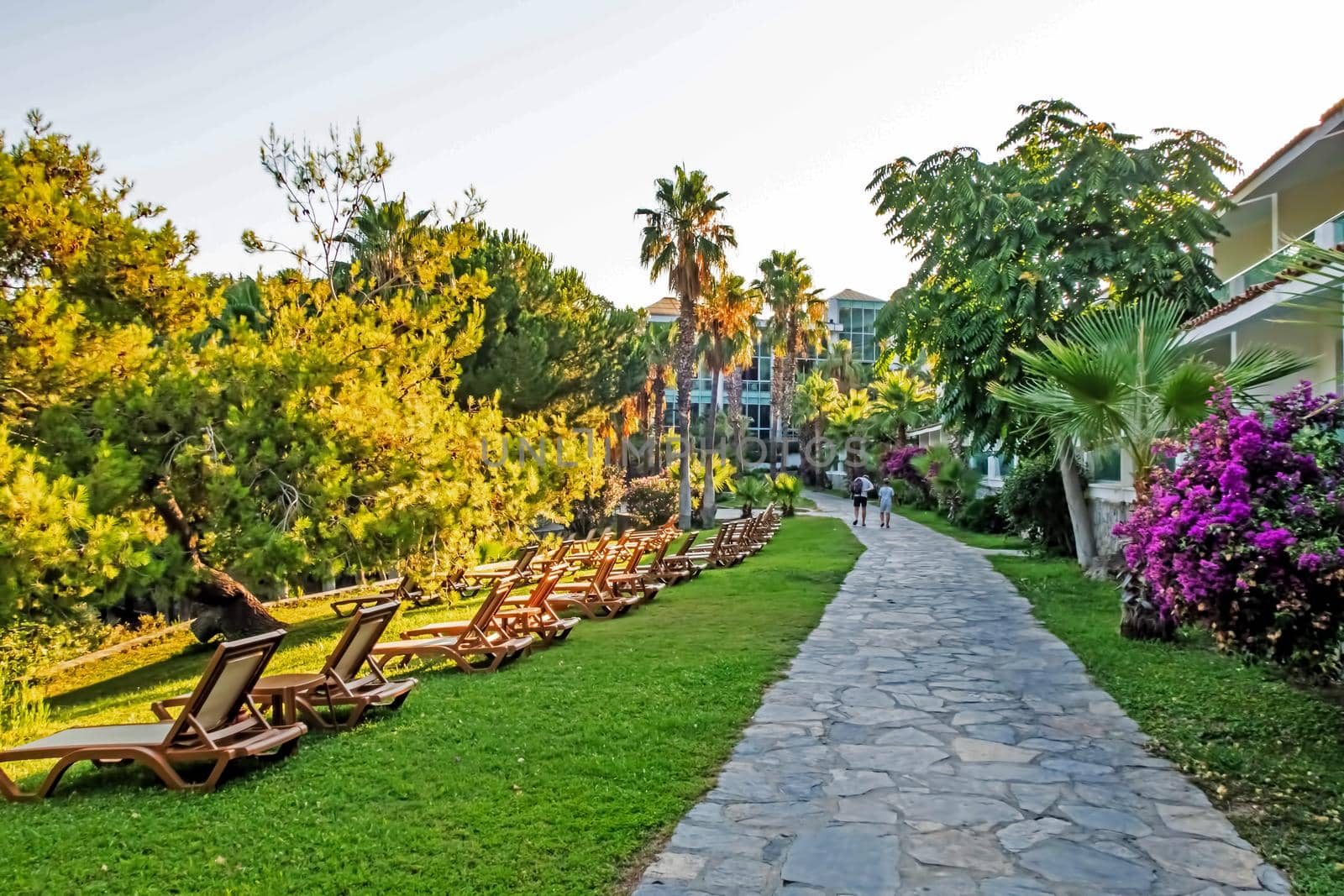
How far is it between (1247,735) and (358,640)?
607 centimetres

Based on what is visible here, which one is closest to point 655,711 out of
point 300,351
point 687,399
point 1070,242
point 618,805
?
point 618,805

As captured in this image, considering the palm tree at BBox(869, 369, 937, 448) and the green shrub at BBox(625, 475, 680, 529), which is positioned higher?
the palm tree at BBox(869, 369, 937, 448)

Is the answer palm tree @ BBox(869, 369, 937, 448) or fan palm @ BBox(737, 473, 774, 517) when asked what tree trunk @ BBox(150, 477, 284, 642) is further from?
palm tree @ BBox(869, 369, 937, 448)

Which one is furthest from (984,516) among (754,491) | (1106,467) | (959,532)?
(754,491)

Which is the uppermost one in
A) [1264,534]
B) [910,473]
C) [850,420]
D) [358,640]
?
[850,420]

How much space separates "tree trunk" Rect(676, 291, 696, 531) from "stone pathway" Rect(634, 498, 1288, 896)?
75.4ft

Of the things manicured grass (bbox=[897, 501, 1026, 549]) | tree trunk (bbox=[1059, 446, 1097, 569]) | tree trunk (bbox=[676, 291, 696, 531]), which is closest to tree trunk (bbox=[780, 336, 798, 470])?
manicured grass (bbox=[897, 501, 1026, 549])

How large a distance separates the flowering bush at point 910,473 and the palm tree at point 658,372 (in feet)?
41.9

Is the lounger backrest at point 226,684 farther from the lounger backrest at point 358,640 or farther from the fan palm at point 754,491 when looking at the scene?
the fan palm at point 754,491

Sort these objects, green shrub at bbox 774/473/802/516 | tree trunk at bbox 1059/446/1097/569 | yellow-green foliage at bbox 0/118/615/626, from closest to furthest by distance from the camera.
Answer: yellow-green foliage at bbox 0/118/615/626, tree trunk at bbox 1059/446/1097/569, green shrub at bbox 774/473/802/516

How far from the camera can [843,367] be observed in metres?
63.1

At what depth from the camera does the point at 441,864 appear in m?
4.06

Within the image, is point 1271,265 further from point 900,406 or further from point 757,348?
point 757,348

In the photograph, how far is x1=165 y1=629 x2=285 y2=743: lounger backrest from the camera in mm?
5133
